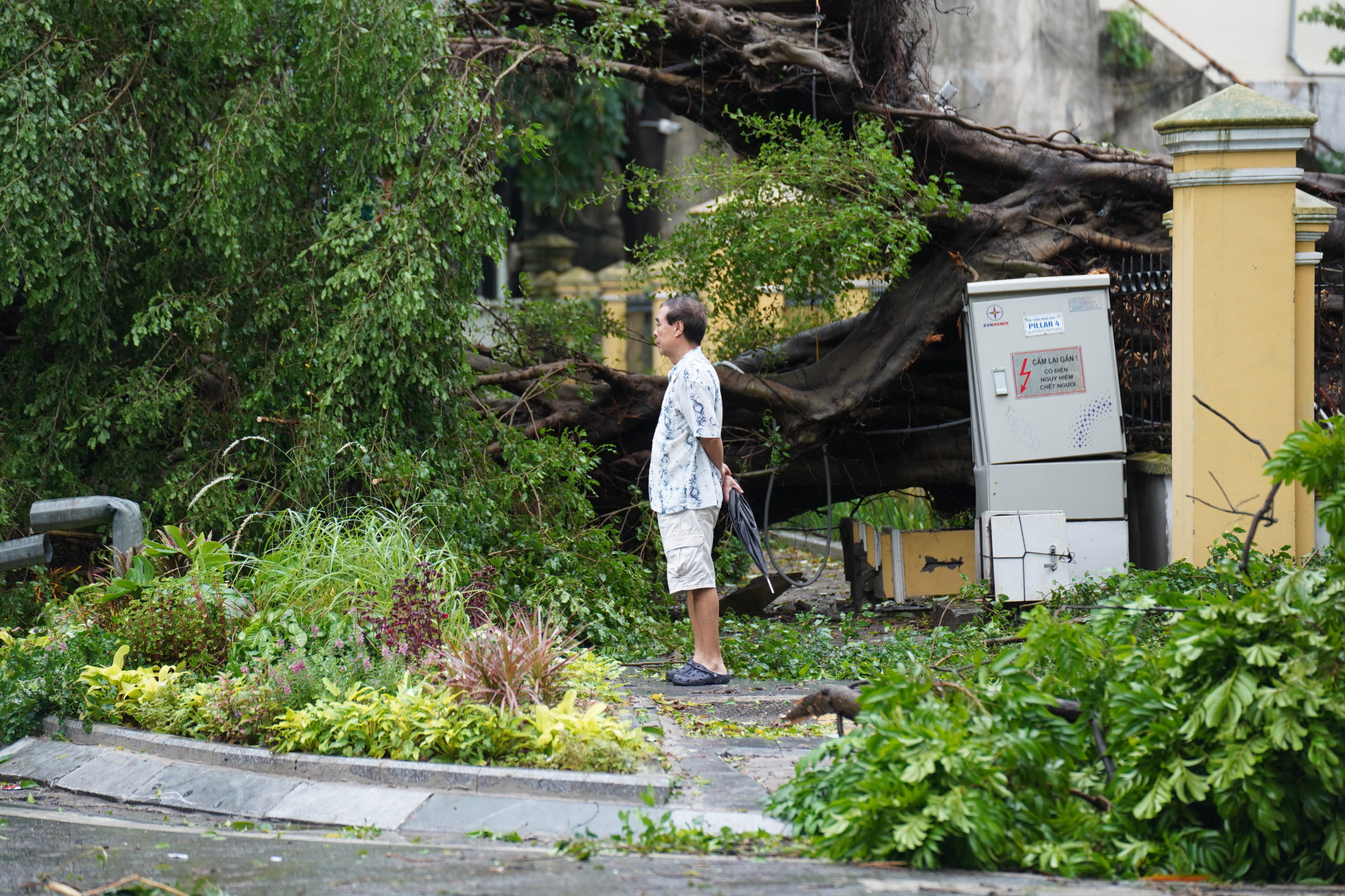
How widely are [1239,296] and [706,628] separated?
12.6ft

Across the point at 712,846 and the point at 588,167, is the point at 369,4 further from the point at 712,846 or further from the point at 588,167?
the point at 588,167

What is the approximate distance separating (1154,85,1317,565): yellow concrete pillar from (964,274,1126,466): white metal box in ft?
3.71

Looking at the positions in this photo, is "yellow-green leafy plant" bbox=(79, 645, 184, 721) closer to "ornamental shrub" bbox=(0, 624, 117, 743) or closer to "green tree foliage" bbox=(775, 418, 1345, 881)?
"ornamental shrub" bbox=(0, 624, 117, 743)

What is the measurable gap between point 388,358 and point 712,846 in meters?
4.46

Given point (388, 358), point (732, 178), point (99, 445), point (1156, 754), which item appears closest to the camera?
point (1156, 754)

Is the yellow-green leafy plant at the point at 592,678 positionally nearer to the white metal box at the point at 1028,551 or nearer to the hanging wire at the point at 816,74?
the white metal box at the point at 1028,551

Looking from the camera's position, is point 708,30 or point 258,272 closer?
point 258,272

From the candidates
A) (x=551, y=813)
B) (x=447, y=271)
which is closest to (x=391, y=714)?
(x=551, y=813)

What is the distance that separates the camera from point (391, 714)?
5336 millimetres

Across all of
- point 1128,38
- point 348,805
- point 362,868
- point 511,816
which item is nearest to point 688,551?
point 511,816

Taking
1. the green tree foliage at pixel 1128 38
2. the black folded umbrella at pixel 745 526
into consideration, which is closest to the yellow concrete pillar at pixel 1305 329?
the black folded umbrella at pixel 745 526

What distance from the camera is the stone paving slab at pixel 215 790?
5.12 m

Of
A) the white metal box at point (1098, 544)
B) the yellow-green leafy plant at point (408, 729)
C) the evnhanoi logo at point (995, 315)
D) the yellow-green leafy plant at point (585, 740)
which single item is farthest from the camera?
the evnhanoi logo at point (995, 315)

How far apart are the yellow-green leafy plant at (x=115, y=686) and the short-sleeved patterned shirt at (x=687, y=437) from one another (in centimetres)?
250
